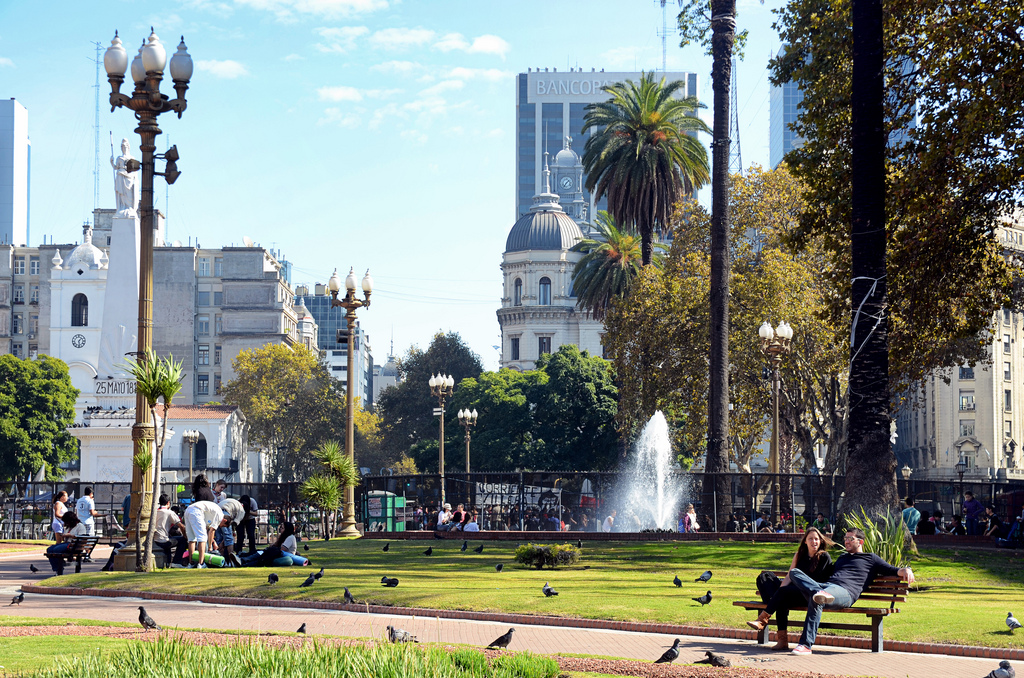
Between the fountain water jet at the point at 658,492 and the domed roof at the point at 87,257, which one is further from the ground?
the domed roof at the point at 87,257

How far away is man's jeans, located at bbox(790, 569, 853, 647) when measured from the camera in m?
11.4

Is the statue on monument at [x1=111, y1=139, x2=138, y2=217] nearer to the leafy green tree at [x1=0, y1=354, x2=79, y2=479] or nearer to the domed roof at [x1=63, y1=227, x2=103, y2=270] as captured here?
the leafy green tree at [x1=0, y1=354, x2=79, y2=479]

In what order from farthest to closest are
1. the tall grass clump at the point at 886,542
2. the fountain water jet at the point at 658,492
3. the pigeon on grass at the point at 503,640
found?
1. the fountain water jet at the point at 658,492
2. the tall grass clump at the point at 886,542
3. the pigeon on grass at the point at 503,640

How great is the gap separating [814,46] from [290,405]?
230ft

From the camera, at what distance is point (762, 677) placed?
955 centimetres

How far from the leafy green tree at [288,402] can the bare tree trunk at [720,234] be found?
59375 mm

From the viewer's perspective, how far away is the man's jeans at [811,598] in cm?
1143

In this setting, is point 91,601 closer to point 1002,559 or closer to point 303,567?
point 303,567

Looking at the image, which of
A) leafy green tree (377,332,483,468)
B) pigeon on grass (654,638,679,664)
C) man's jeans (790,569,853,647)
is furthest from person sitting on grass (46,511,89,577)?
leafy green tree (377,332,483,468)

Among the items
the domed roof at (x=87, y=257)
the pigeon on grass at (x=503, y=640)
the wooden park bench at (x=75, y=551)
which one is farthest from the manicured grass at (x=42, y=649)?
the domed roof at (x=87, y=257)

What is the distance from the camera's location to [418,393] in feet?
304

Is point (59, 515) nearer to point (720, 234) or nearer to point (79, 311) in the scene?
point (720, 234)

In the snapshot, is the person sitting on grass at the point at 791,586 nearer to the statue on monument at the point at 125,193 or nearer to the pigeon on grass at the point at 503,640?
the pigeon on grass at the point at 503,640

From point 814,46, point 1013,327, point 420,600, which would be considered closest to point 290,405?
point 1013,327
